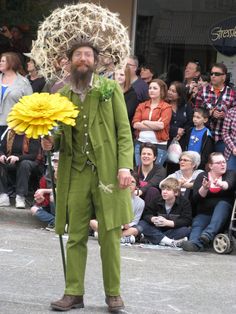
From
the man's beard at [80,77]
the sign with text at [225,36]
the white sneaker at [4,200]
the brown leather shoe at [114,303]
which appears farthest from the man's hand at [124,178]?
the sign with text at [225,36]

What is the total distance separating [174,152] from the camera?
981 centimetres

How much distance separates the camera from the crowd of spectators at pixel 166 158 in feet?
29.1

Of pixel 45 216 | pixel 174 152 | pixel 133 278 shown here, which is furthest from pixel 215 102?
pixel 133 278

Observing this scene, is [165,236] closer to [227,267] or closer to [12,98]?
[227,267]

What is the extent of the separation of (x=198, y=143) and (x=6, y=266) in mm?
3522

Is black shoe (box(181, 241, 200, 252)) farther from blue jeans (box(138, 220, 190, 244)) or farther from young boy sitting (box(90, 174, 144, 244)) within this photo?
young boy sitting (box(90, 174, 144, 244))

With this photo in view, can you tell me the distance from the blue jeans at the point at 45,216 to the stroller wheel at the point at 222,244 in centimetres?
207

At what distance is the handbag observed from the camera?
9789mm

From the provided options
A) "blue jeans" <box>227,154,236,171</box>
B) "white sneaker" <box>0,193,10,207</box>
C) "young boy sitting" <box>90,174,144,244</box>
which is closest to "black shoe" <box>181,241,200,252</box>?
"young boy sitting" <box>90,174,144,244</box>

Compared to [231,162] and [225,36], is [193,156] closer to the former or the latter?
[231,162]

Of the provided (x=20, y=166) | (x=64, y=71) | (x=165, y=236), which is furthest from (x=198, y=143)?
(x=64, y=71)

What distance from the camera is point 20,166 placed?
9891mm

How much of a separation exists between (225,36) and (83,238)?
6.53 metres

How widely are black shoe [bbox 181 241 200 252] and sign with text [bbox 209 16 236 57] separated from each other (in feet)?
13.1
